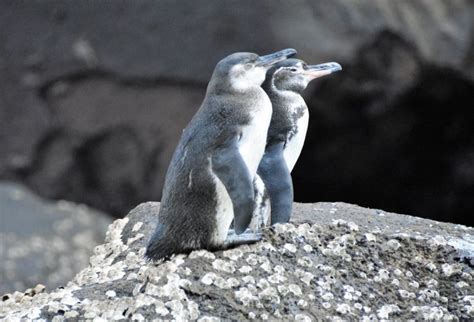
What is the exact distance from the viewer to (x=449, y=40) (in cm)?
514

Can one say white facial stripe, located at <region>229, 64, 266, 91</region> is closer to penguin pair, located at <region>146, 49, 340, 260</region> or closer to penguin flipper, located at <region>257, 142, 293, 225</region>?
penguin pair, located at <region>146, 49, 340, 260</region>

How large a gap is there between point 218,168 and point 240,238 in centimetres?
19

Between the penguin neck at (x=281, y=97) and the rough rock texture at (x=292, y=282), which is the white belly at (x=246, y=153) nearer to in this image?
the rough rock texture at (x=292, y=282)

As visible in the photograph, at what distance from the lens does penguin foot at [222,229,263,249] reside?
2.51m

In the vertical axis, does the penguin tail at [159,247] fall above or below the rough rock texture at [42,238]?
below

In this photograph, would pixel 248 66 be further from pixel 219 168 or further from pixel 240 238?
pixel 240 238

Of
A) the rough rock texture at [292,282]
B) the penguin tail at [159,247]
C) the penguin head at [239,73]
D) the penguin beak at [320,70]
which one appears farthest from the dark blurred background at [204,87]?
the penguin tail at [159,247]

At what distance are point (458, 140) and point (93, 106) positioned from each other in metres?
1.56

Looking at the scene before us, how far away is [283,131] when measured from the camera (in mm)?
2836

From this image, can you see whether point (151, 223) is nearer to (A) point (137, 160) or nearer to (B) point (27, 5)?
(A) point (137, 160)

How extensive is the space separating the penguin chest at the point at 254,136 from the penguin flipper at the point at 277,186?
0.24 m

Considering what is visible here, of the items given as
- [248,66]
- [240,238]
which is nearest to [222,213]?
[240,238]

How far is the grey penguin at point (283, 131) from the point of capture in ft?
9.04

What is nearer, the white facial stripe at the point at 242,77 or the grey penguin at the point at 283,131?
the white facial stripe at the point at 242,77
